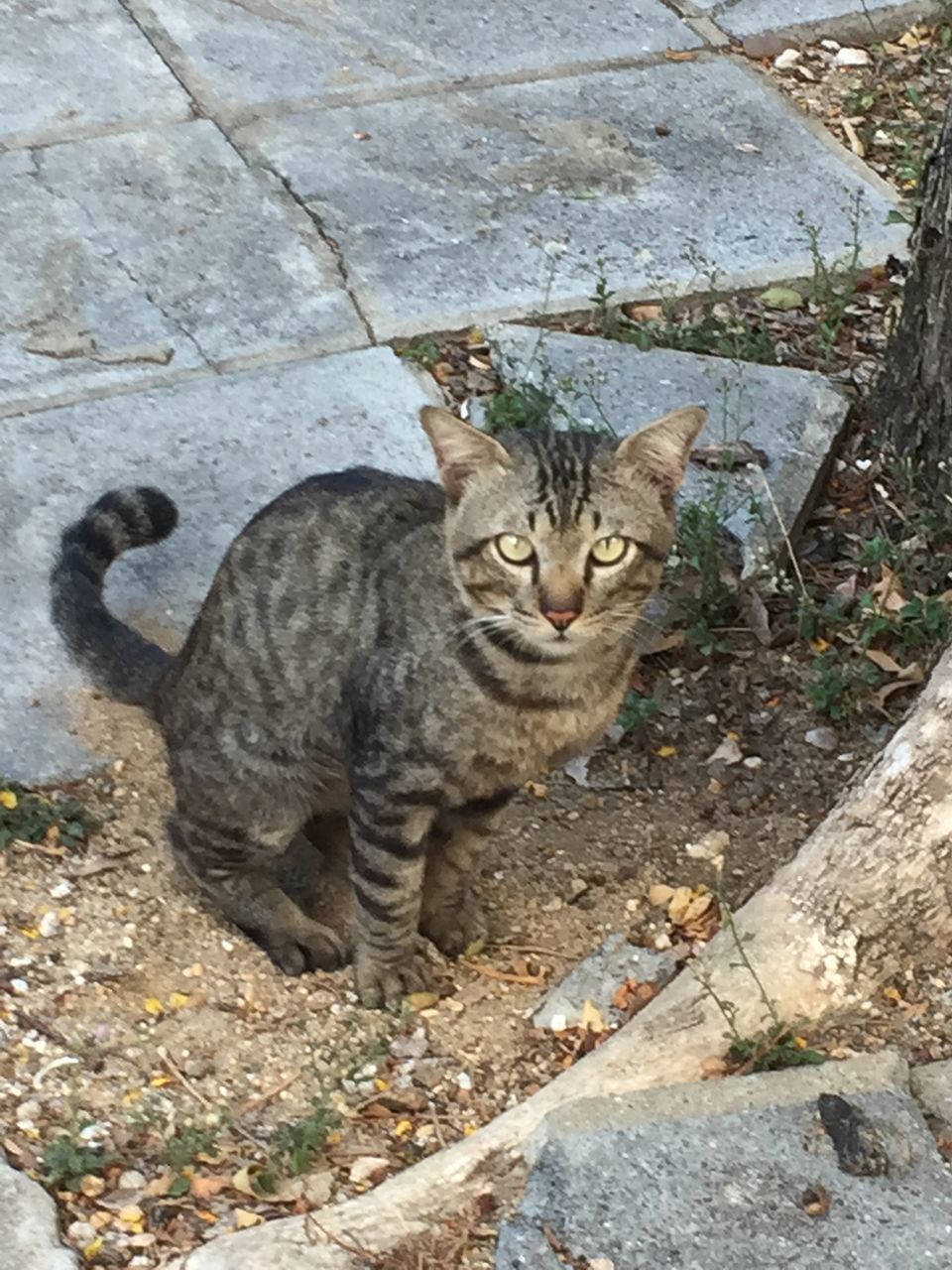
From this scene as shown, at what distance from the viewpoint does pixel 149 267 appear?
17.1 ft

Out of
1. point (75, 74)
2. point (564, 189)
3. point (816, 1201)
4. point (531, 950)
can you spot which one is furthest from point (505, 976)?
point (75, 74)

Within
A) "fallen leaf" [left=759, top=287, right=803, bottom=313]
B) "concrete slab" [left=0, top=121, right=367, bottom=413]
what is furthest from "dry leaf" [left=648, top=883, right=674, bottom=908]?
"fallen leaf" [left=759, top=287, right=803, bottom=313]

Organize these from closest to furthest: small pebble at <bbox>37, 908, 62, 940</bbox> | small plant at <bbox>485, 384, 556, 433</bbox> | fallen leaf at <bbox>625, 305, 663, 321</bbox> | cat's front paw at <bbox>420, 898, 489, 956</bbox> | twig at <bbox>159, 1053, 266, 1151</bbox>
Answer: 1. twig at <bbox>159, 1053, 266, 1151</bbox>
2. small pebble at <bbox>37, 908, 62, 940</bbox>
3. cat's front paw at <bbox>420, 898, 489, 956</bbox>
4. small plant at <bbox>485, 384, 556, 433</bbox>
5. fallen leaf at <bbox>625, 305, 663, 321</bbox>

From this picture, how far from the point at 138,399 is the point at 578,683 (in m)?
1.93

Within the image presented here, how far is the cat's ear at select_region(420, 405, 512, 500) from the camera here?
10.5 ft

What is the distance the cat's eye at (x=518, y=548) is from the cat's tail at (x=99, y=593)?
2.90 feet

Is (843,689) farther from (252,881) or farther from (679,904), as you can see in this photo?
(252,881)

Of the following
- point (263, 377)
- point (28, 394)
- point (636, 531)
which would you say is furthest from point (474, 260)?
point (636, 531)

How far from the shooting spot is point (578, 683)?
3.34 meters

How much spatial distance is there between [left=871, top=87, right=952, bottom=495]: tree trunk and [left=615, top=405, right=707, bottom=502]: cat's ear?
51.5 inches

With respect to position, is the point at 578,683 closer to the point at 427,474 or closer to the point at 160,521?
the point at 160,521

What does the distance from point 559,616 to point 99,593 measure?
1.19 meters

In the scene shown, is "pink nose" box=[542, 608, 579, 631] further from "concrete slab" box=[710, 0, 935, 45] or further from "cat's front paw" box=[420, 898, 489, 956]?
"concrete slab" box=[710, 0, 935, 45]

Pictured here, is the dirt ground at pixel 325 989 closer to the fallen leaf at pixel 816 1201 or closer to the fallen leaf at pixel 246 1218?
the fallen leaf at pixel 246 1218
